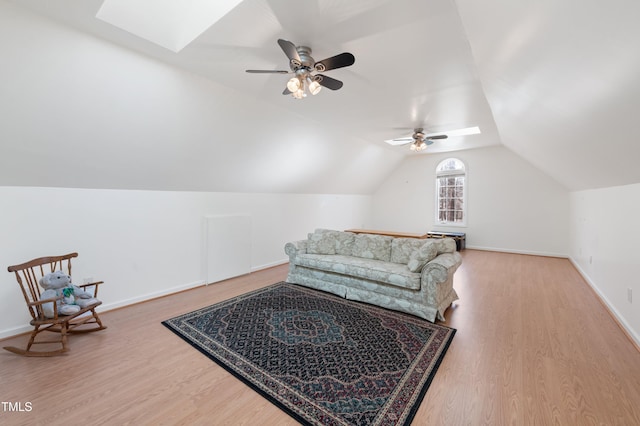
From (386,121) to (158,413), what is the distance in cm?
438

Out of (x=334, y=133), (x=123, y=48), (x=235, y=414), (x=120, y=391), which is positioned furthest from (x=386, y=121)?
(x=120, y=391)

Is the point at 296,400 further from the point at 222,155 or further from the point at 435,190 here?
the point at 435,190

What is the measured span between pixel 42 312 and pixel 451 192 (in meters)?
8.02

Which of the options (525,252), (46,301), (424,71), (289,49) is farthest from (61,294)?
(525,252)

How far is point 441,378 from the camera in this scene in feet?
6.75

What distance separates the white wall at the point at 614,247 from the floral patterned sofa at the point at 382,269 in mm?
1525

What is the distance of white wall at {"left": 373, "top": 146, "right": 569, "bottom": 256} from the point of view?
241 inches

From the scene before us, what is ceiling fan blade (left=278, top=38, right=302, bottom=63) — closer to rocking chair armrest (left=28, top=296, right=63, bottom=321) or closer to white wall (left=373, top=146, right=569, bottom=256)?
rocking chair armrest (left=28, top=296, right=63, bottom=321)

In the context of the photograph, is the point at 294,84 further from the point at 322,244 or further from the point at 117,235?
the point at 117,235

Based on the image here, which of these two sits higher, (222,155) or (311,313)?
(222,155)

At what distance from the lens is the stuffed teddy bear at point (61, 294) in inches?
95.6

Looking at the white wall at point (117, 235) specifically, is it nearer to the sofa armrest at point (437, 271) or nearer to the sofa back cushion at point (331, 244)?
the sofa back cushion at point (331, 244)

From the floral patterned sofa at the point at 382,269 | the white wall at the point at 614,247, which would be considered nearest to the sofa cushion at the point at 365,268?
the floral patterned sofa at the point at 382,269

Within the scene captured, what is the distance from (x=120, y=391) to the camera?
192 centimetres
